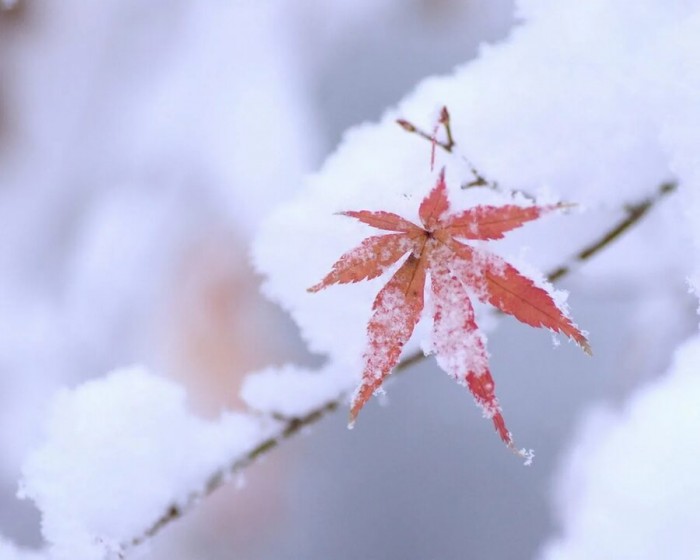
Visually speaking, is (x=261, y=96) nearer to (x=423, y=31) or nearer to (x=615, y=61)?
(x=423, y=31)

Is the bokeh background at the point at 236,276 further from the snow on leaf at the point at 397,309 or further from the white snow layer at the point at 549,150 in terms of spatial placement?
Answer: the snow on leaf at the point at 397,309

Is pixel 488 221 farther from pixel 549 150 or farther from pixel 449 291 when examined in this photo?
pixel 549 150

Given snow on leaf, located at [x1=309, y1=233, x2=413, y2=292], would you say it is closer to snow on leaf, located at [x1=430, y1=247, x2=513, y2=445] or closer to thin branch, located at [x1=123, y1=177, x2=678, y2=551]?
snow on leaf, located at [x1=430, y1=247, x2=513, y2=445]

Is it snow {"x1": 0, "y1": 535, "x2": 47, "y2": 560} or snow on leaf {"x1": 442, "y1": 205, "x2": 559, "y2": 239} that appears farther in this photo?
snow {"x1": 0, "y1": 535, "x2": 47, "y2": 560}

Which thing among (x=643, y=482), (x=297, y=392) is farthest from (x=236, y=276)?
(x=643, y=482)

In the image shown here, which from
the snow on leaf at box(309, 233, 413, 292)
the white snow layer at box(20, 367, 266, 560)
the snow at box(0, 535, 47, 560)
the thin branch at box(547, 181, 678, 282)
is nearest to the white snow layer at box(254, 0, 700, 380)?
the thin branch at box(547, 181, 678, 282)
